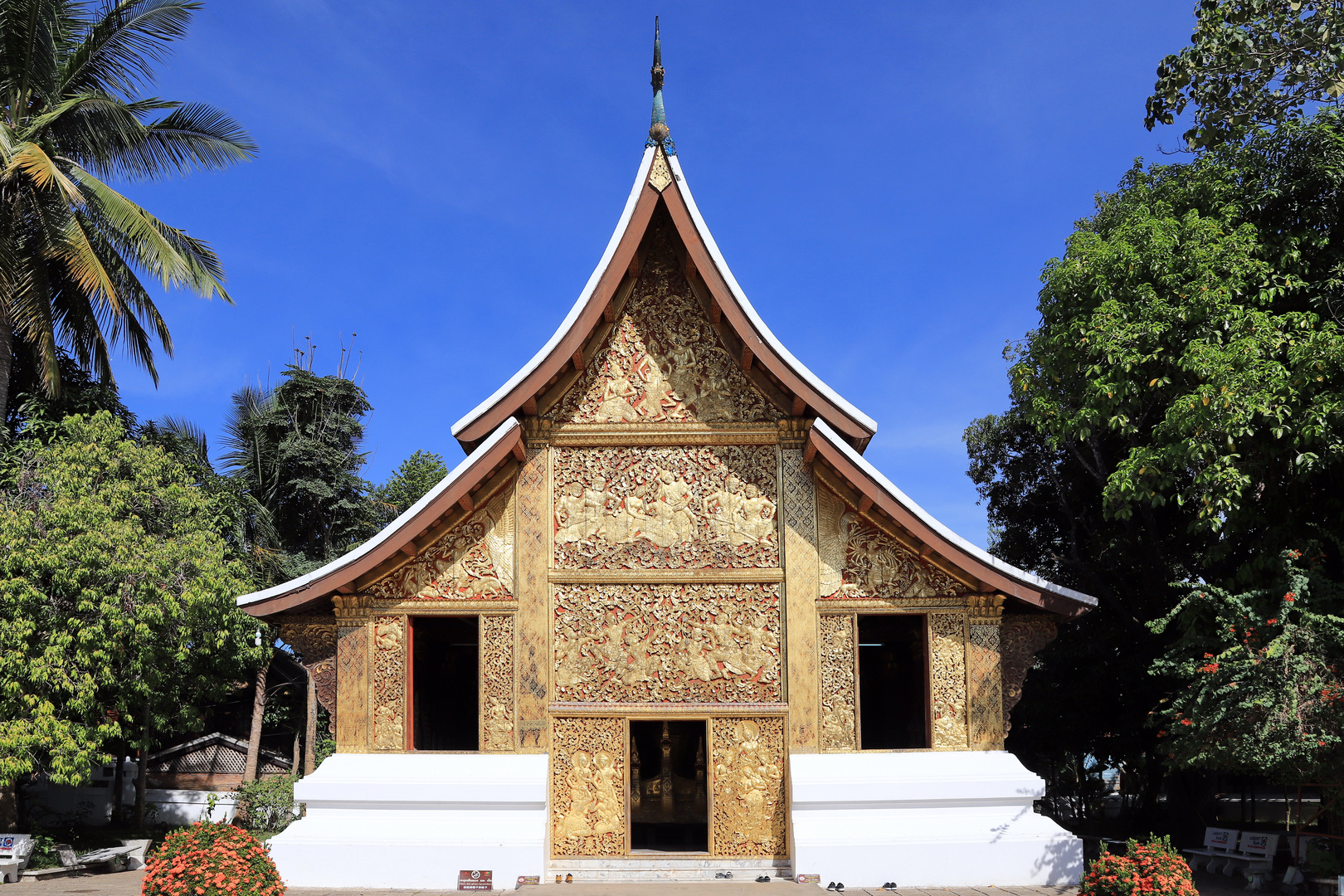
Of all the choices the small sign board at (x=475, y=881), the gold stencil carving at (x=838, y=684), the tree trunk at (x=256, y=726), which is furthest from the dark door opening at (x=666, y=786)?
the tree trunk at (x=256, y=726)

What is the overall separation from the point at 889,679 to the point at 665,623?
606 cm

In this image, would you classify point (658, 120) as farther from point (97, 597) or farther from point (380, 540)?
point (97, 597)

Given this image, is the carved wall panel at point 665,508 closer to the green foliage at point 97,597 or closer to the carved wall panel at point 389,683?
the carved wall panel at point 389,683

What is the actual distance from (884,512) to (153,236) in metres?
12.6

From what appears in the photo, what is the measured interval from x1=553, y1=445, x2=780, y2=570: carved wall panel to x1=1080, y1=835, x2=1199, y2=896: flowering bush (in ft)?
12.9

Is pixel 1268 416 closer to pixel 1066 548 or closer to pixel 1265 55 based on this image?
pixel 1265 55

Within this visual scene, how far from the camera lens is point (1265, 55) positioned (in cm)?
914

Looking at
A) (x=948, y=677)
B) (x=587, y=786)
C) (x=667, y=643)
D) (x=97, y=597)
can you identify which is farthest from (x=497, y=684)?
(x=97, y=597)

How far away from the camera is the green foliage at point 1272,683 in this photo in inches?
320

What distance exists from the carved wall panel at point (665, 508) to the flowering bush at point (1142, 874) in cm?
394

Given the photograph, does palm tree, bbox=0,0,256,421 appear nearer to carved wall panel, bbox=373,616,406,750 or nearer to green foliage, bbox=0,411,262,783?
green foliage, bbox=0,411,262,783

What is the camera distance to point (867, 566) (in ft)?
31.5

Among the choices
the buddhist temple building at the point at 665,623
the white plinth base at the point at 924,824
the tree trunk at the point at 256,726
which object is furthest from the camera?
the tree trunk at the point at 256,726

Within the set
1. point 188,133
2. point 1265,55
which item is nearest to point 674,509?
point 1265,55
